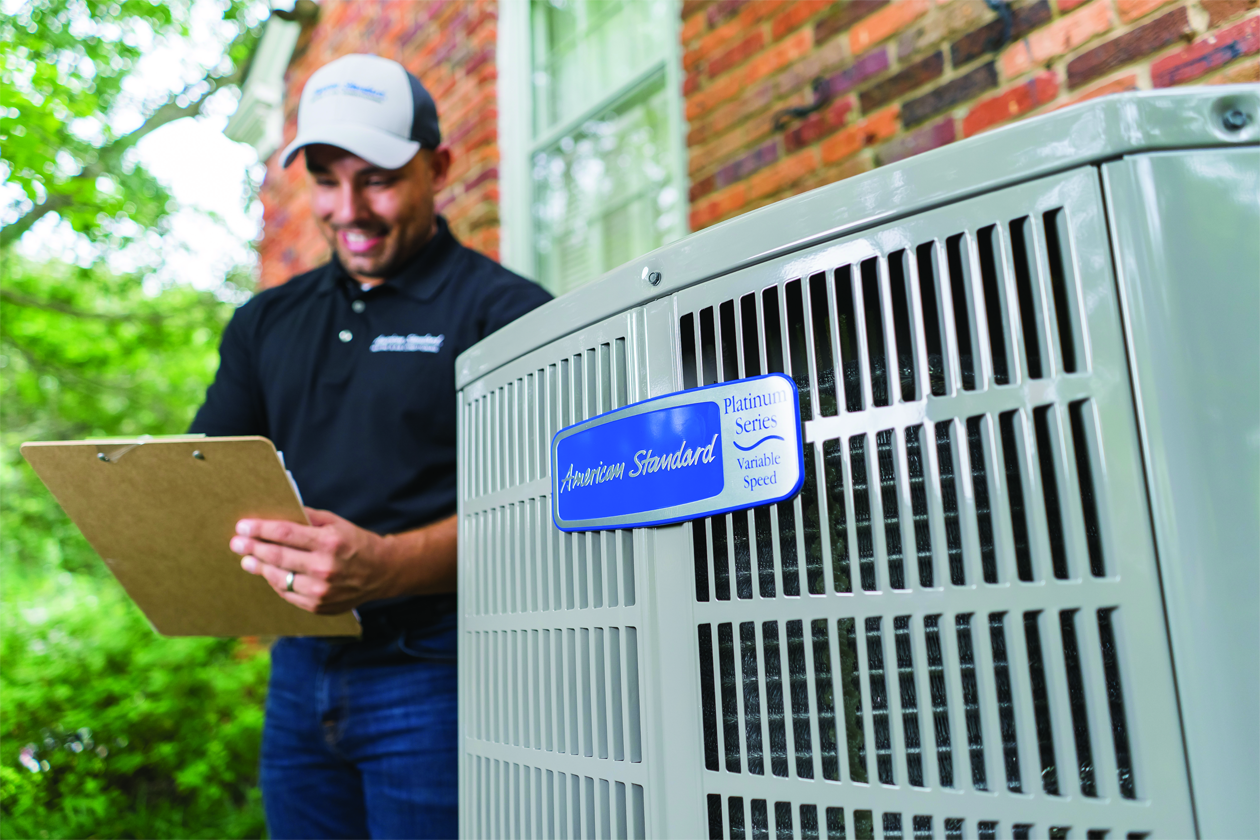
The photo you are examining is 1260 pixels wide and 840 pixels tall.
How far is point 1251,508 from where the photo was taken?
481 millimetres

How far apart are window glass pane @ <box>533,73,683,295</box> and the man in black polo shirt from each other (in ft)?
2.95

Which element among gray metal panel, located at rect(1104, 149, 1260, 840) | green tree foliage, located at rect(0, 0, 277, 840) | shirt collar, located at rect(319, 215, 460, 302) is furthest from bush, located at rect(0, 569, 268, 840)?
gray metal panel, located at rect(1104, 149, 1260, 840)

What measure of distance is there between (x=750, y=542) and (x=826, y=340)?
0.15 meters

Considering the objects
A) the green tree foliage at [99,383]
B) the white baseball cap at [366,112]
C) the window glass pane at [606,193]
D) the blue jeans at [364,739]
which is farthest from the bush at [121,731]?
the window glass pane at [606,193]

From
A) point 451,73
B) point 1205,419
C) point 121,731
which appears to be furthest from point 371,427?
point 451,73

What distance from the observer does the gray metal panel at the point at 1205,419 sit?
0.46m

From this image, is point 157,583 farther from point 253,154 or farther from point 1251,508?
point 253,154

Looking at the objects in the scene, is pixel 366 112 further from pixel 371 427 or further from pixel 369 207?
pixel 371 427

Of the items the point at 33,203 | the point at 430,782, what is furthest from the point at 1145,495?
the point at 33,203

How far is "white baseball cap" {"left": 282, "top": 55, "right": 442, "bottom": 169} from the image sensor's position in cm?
135

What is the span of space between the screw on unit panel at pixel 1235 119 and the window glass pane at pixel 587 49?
2010mm

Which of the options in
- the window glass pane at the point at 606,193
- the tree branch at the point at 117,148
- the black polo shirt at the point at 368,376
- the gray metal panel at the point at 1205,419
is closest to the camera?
the gray metal panel at the point at 1205,419

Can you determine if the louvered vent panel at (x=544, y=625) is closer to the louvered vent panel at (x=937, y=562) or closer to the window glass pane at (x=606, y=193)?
the louvered vent panel at (x=937, y=562)

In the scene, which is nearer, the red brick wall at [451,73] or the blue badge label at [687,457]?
the blue badge label at [687,457]
